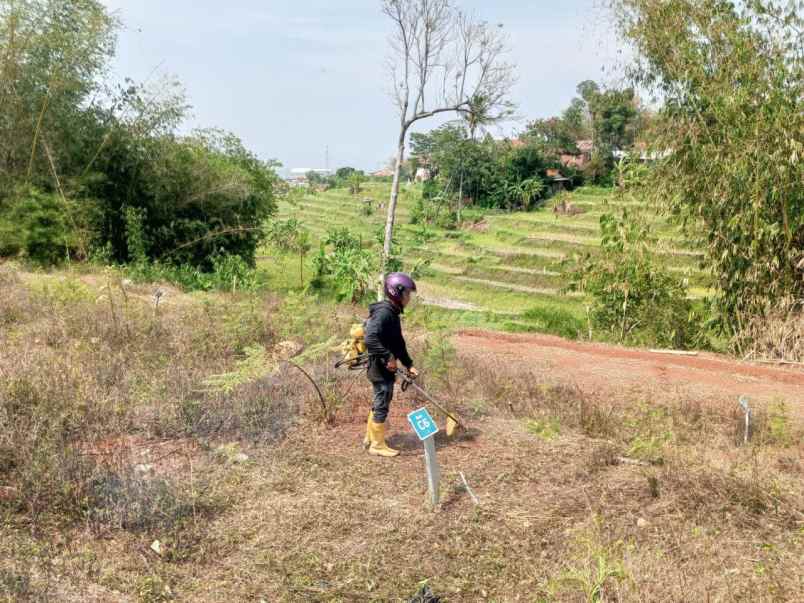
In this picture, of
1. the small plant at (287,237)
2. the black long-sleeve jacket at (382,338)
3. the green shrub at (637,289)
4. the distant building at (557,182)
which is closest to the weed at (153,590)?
the black long-sleeve jacket at (382,338)

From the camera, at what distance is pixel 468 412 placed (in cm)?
670

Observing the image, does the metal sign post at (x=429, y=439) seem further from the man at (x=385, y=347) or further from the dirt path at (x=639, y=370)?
the dirt path at (x=639, y=370)

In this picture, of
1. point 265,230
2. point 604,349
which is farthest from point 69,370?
point 265,230

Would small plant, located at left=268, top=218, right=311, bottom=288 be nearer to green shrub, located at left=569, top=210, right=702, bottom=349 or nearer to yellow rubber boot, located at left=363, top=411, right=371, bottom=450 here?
green shrub, located at left=569, top=210, right=702, bottom=349

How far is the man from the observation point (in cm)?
560

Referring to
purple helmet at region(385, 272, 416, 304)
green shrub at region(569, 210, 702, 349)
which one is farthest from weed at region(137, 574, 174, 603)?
green shrub at region(569, 210, 702, 349)

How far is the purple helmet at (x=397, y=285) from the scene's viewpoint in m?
5.57

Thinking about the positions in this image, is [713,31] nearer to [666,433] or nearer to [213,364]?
[666,433]

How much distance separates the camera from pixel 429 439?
4.75 metres

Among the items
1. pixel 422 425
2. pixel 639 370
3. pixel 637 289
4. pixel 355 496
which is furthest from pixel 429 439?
pixel 637 289

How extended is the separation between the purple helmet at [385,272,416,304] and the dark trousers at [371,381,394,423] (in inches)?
25.2

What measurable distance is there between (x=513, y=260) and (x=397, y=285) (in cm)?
2544

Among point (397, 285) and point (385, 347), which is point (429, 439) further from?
point (397, 285)

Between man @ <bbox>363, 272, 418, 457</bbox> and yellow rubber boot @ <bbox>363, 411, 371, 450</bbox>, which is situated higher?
man @ <bbox>363, 272, 418, 457</bbox>
